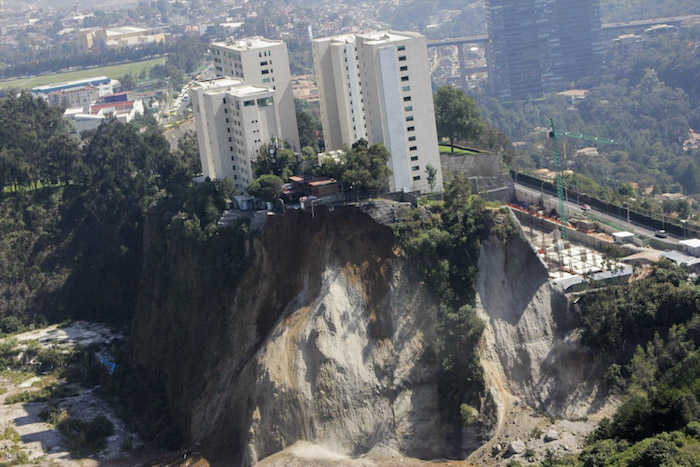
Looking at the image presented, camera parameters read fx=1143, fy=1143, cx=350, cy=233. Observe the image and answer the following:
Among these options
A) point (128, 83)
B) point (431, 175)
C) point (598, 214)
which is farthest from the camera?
point (128, 83)

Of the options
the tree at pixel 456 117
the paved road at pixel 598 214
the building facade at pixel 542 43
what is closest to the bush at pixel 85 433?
the tree at pixel 456 117

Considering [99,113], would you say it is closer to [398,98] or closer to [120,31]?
[398,98]

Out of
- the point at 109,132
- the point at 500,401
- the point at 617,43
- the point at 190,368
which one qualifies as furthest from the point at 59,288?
the point at 617,43

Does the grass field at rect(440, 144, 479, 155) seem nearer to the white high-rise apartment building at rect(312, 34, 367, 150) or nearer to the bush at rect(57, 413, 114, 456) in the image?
the white high-rise apartment building at rect(312, 34, 367, 150)

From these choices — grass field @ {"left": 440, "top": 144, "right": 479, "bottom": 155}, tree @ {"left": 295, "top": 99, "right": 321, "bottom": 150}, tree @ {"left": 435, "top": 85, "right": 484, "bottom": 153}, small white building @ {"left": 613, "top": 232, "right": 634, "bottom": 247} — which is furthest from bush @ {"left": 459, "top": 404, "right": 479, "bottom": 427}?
tree @ {"left": 435, "top": 85, "right": 484, "bottom": 153}

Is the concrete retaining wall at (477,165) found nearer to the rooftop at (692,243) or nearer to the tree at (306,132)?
the tree at (306,132)

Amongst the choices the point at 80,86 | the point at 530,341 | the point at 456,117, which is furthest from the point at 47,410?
the point at 80,86
